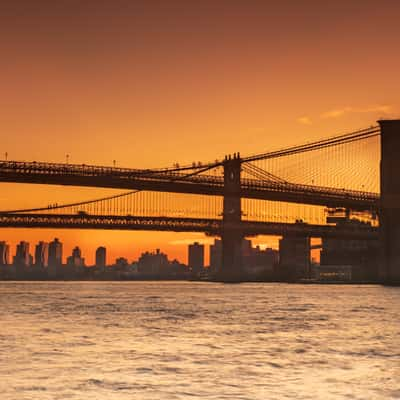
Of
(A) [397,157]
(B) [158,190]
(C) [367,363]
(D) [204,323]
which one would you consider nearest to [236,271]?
(B) [158,190]

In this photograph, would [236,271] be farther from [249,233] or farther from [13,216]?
[13,216]

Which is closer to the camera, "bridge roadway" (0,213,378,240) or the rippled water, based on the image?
the rippled water

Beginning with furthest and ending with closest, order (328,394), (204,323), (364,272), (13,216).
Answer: (364,272)
(13,216)
(204,323)
(328,394)

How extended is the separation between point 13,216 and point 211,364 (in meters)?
51.5

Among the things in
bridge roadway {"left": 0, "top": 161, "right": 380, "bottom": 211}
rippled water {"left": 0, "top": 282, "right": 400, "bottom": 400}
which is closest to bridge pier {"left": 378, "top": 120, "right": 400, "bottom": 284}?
bridge roadway {"left": 0, "top": 161, "right": 380, "bottom": 211}

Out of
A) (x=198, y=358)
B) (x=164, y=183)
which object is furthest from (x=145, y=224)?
(x=198, y=358)

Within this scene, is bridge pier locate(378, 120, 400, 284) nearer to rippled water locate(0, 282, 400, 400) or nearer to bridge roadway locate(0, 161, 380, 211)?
bridge roadway locate(0, 161, 380, 211)

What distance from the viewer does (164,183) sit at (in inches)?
2601

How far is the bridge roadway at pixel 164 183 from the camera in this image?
60172mm

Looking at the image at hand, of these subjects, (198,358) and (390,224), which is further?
(390,224)

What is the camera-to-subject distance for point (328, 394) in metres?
12.5

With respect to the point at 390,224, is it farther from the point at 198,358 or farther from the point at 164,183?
the point at 198,358

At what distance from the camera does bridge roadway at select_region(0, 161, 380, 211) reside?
6017 centimetres

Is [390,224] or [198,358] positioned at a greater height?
[390,224]
